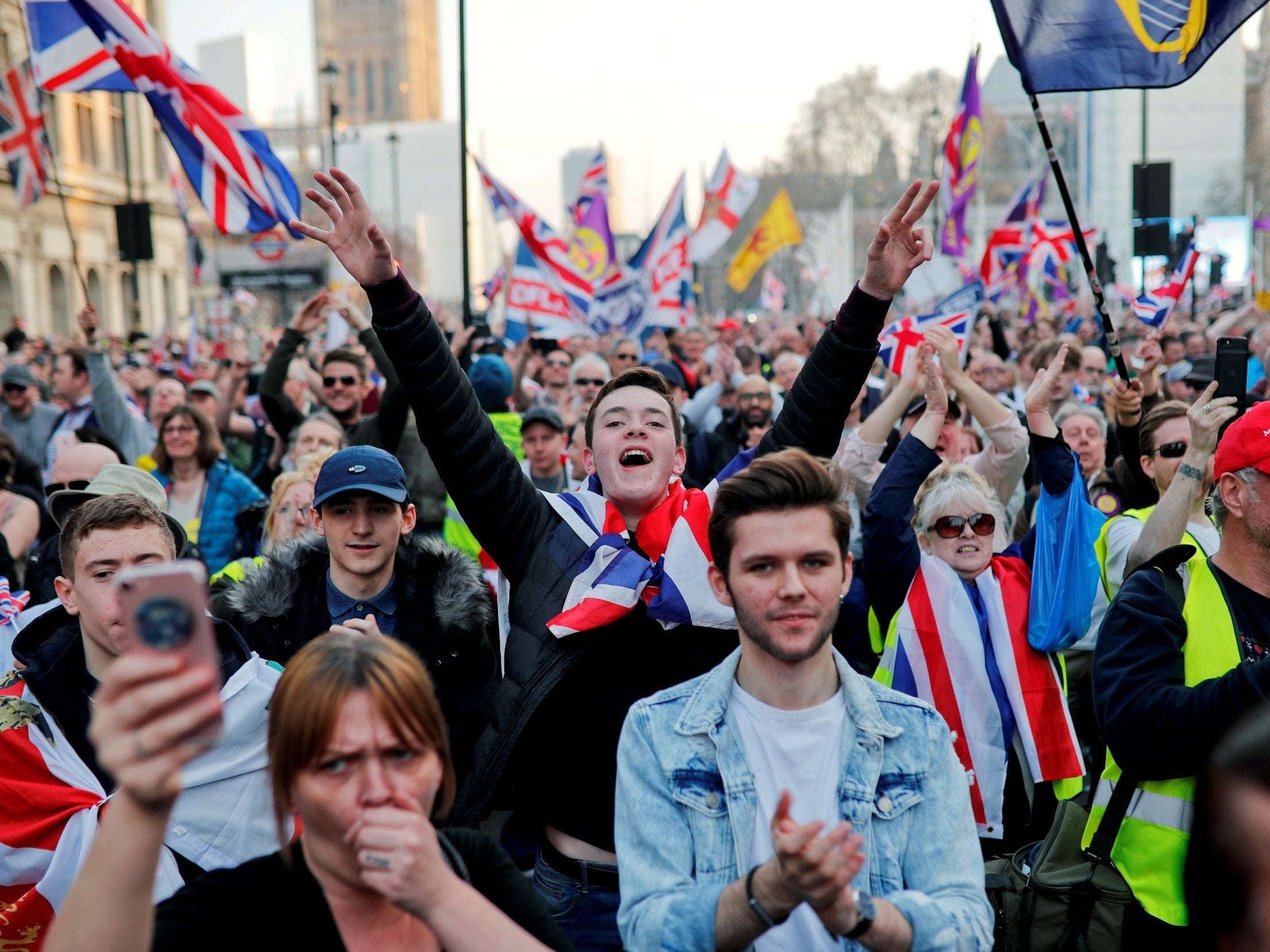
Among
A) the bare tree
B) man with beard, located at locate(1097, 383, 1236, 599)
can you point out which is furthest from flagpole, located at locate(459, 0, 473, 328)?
the bare tree

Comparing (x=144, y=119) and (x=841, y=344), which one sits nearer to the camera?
(x=841, y=344)

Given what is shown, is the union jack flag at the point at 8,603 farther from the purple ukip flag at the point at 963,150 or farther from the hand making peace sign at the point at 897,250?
the purple ukip flag at the point at 963,150

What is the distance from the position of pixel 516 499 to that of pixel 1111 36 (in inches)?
115

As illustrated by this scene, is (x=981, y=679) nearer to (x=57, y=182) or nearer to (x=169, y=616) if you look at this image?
(x=169, y=616)

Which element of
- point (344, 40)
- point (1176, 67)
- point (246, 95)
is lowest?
point (1176, 67)

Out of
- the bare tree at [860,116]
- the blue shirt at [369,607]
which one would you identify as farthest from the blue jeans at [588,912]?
the bare tree at [860,116]

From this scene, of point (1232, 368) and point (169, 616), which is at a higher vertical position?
point (1232, 368)

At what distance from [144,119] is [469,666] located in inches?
1803

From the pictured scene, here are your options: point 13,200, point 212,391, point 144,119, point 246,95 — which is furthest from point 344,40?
point 212,391

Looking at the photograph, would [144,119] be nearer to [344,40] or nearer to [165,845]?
[165,845]

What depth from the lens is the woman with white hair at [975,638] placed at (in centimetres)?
393

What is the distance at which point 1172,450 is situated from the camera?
4781mm

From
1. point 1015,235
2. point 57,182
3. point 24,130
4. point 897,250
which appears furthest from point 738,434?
point 1015,235

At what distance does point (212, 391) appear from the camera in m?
9.14
